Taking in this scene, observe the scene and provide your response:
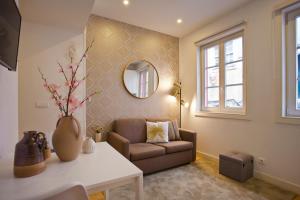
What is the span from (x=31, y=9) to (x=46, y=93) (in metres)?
1.11

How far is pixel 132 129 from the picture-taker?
3025mm

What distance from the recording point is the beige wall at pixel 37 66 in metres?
2.31

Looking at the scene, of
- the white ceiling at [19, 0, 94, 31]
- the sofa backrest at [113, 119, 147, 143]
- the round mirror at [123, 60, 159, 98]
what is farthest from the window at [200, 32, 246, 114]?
the white ceiling at [19, 0, 94, 31]

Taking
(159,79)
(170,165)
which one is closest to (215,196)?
(170,165)

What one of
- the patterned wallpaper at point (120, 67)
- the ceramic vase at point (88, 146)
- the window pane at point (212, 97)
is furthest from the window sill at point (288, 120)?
the ceramic vase at point (88, 146)

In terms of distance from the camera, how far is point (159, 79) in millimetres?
3691

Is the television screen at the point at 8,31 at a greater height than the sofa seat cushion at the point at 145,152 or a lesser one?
greater

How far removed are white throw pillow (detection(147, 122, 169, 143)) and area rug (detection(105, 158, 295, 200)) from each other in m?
0.58

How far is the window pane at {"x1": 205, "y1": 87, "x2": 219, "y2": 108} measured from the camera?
3.29m

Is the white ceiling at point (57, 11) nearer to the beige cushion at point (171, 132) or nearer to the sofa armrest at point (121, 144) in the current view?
the sofa armrest at point (121, 144)

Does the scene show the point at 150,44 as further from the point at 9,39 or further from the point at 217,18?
the point at 9,39

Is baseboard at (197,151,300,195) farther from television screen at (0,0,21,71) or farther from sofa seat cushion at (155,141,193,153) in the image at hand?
television screen at (0,0,21,71)

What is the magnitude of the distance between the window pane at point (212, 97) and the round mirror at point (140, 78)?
114 centimetres

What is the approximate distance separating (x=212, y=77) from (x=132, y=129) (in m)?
1.95
